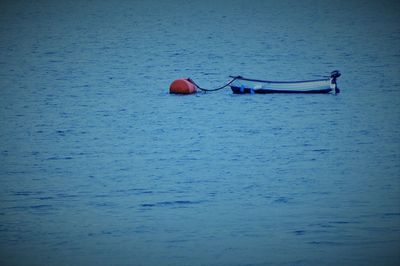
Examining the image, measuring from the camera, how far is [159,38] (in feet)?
142

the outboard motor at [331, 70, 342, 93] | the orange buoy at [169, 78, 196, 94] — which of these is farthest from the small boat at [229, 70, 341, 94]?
the orange buoy at [169, 78, 196, 94]

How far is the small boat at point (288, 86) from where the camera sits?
21750mm

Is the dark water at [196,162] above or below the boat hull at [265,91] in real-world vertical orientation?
below

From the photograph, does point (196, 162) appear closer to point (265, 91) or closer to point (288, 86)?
point (288, 86)

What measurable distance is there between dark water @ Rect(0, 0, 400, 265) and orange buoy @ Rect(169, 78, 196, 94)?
14.2 inches

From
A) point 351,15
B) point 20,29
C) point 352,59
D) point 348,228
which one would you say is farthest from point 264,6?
point 348,228

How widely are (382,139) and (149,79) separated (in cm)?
1175

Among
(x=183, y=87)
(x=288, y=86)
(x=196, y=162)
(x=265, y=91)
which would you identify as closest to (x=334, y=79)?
(x=288, y=86)

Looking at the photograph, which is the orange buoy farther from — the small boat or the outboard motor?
the outboard motor

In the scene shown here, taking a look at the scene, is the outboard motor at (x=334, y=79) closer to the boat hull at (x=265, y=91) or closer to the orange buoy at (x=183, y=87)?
the boat hull at (x=265, y=91)

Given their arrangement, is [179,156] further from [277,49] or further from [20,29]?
[20,29]

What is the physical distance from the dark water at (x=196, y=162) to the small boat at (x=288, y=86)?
41cm

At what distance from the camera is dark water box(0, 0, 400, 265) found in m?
9.98

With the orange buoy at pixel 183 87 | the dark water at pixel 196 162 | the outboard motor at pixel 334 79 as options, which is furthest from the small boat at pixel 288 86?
the orange buoy at pixel 183 87
